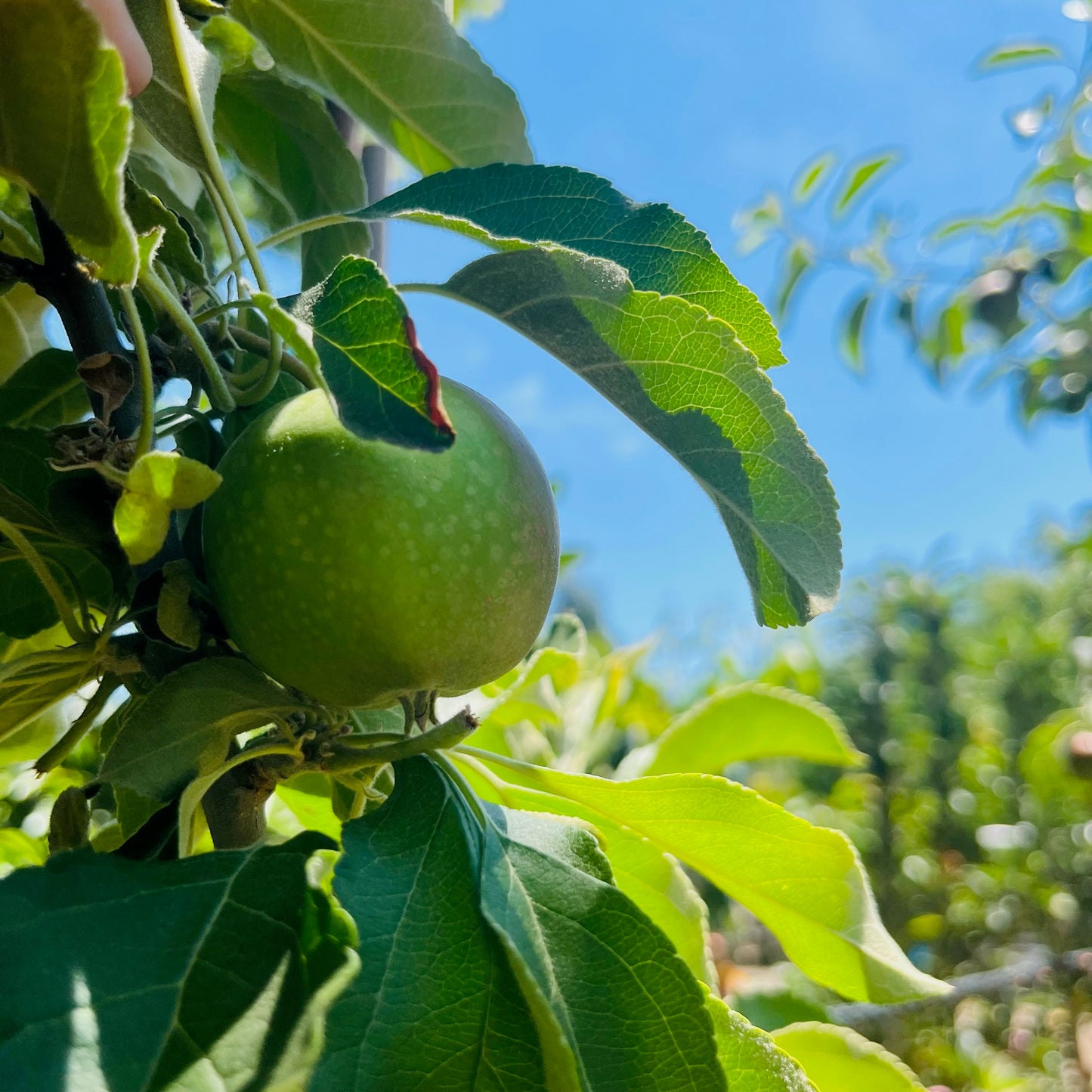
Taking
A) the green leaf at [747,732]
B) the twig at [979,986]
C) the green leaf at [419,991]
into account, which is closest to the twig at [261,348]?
the green leaf at [419,991]

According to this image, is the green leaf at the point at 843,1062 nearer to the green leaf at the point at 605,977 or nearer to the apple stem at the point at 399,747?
the green leaf at the point at 605,977

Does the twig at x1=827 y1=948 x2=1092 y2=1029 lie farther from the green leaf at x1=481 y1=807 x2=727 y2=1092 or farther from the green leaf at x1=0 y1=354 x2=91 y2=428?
the green leaf at x1=0 y1=354 x2=91 y2=428

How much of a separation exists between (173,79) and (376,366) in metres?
0.25

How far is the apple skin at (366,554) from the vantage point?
447 millimetres

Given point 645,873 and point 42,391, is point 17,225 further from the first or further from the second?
point 645,873

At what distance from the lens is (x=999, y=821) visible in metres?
3.28

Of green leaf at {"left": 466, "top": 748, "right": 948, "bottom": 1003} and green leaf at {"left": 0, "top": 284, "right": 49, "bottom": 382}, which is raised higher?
green leaf at {"left": 0, "top": 284, "right": 49, "bottom": 382}

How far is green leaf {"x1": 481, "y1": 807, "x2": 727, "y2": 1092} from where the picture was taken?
445mm

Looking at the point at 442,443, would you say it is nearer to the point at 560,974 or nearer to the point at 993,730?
the point at 560,974

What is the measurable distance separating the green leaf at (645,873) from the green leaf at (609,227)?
328mm

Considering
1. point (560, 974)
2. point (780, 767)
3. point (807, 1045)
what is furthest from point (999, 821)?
point (560, 974)

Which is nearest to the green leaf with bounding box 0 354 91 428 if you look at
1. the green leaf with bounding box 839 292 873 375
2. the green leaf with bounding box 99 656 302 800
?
the green leaf with bounding box 99 656 302 800

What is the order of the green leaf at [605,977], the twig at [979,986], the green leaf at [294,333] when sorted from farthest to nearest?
1. the twig at [979,986]
2. the green leaf at [605,977]
3. the green leaf at [294,333]

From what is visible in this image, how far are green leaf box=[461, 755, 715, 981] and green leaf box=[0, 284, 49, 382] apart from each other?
404 millimetres
